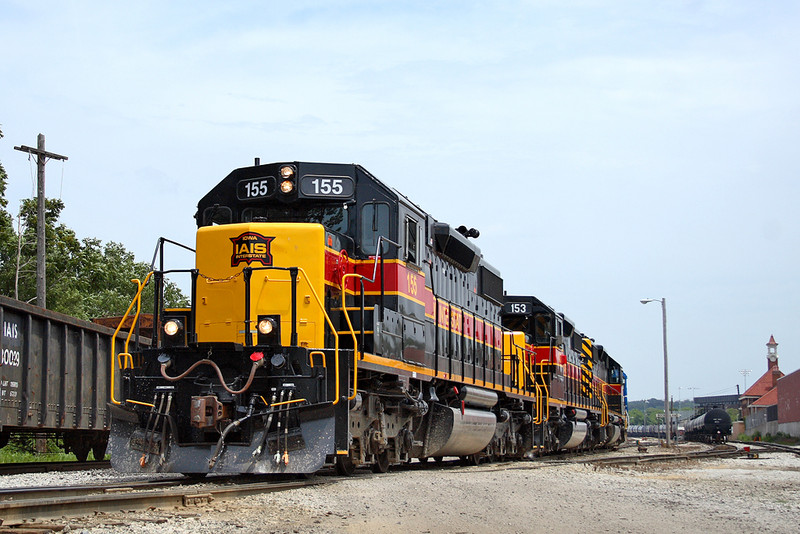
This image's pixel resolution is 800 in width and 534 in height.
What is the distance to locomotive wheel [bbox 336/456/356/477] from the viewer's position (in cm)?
1094

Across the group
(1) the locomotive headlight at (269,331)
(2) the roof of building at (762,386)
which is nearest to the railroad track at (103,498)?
(1) the locomotive headlight at (269,331)

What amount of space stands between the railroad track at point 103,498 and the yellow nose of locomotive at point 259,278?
1815 millimetres

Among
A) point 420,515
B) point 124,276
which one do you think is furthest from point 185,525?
point 124,276

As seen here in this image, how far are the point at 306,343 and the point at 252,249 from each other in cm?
125

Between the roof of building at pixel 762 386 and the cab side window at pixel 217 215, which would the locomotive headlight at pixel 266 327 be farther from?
the roof of building at pixel 762 386

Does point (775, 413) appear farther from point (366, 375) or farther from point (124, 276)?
point (366, 375)

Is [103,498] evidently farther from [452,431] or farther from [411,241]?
[452,431]

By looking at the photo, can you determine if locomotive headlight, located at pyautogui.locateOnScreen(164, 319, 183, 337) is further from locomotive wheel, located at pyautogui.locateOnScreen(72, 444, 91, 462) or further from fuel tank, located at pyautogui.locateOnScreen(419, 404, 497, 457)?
locomotive wheel, located at pyautogui.locateOnScreen(72, 444, 91, 462)

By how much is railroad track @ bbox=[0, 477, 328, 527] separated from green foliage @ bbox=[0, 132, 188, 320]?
2577 centimetres

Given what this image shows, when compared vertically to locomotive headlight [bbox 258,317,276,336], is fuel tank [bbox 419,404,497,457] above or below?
below

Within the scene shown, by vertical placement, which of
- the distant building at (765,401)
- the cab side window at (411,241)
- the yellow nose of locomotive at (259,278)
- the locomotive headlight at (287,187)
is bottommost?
the distant building at (765,401)

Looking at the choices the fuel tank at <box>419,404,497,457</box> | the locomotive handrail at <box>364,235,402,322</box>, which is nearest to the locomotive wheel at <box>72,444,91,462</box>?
the fuel tank at <box>419,404,497,457</box>

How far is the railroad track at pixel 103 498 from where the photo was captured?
610 centimetres

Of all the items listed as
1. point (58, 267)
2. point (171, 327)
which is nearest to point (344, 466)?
point (171, 327)
